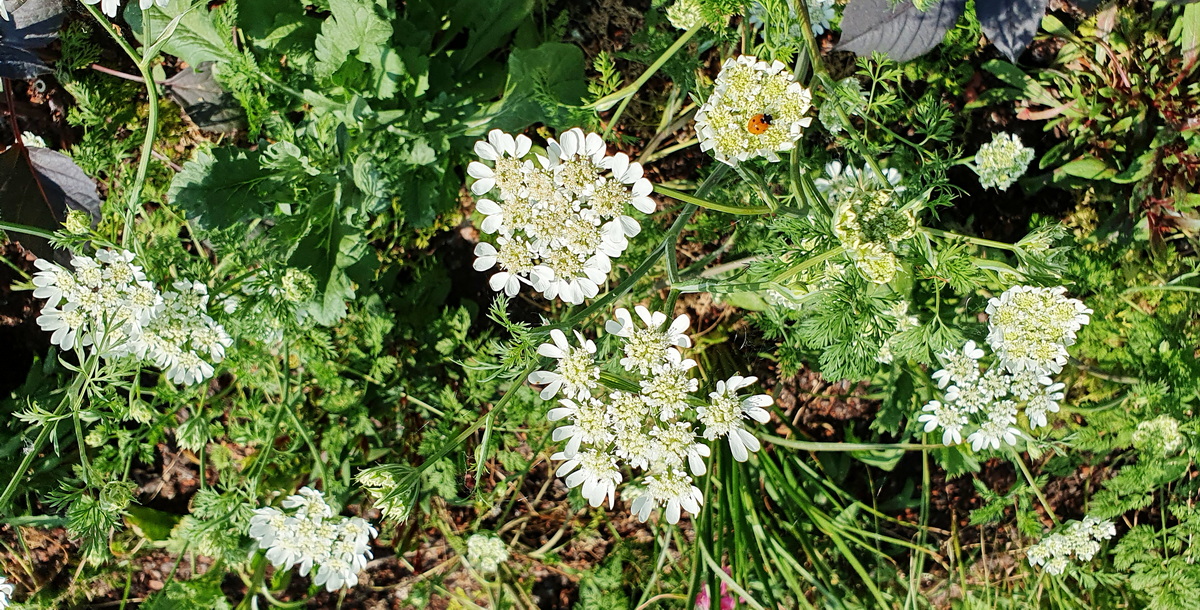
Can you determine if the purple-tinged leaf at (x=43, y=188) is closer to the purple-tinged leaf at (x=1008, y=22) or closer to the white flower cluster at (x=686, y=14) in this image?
the white flower cluster at (x=686, y=14)

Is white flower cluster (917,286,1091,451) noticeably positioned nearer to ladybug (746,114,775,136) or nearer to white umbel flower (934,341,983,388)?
white umbel flower (934,341,983,388)

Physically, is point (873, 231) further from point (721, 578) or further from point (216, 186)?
point (216, 186)

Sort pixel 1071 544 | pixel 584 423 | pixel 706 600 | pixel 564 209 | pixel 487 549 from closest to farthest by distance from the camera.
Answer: pixel 564 209 < pixel 584 423 < pixel 1071 544 < pixel 487 549 < pixel 706 600

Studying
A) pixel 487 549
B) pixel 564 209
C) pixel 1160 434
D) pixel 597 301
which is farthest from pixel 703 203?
pixel 1160 434

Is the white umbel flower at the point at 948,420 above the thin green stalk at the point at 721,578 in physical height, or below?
above

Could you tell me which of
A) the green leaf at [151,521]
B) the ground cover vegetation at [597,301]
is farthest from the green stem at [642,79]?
the green leaf at [151,521]

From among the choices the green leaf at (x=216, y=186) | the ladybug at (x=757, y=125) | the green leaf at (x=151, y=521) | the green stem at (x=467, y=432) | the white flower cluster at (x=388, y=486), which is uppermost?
the ladybug at (x=757, y=125)
